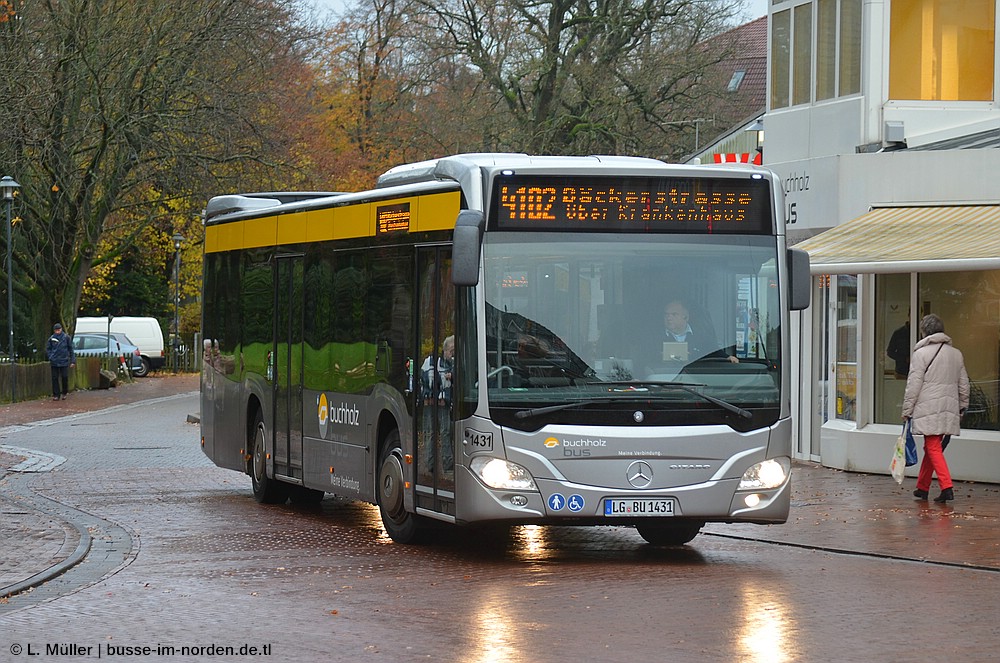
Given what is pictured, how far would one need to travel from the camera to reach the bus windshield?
37.3ft

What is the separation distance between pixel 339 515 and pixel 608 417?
498 cm

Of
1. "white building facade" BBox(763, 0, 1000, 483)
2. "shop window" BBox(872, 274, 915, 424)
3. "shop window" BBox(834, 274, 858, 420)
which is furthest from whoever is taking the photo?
"shop window" BBox(834, 274, 858, 420)

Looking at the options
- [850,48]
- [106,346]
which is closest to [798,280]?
[850,48]

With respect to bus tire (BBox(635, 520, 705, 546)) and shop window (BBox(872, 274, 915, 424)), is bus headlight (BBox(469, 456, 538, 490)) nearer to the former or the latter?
bus tire (BBox(635, 520, 705, 546))

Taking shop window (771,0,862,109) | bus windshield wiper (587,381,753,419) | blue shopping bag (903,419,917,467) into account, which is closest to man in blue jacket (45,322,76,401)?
shop window (771,0,862,109)

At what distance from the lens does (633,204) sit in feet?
38.5

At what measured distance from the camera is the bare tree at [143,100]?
40281mm

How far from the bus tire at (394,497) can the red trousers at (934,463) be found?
5.62 metres

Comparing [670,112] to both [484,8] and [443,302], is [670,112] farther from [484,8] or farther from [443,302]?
[443,302]

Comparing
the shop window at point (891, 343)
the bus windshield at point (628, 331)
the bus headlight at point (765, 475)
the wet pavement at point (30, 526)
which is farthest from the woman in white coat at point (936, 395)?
the wet pavement at point (30, 526)

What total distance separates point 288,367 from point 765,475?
520cm

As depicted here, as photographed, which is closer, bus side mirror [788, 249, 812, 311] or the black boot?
bus side mirror [788, 249, 812, 311]

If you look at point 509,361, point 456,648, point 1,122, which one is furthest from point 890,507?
point 1,122

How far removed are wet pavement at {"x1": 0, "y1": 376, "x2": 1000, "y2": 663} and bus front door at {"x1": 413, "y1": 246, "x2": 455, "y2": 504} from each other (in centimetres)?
53
